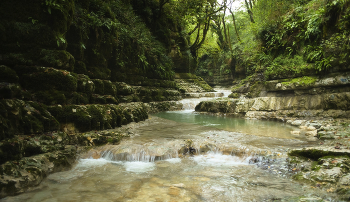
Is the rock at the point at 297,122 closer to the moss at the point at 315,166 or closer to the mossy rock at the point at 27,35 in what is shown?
the moss at the point at 315,166

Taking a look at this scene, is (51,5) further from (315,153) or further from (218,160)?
(315,153)

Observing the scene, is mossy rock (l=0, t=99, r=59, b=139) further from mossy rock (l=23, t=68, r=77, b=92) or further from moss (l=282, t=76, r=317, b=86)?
moss (l=282, t=76, r=317, b=86)

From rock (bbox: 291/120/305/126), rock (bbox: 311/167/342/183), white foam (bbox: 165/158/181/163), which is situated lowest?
white foam (bbox: 165/158/181/163)

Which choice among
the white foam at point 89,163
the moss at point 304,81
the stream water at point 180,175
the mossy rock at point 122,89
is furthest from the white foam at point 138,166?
the moss at point 304,81

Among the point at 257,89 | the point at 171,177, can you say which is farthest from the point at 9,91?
the point at 257,89

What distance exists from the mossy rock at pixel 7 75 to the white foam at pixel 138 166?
11.2 ft

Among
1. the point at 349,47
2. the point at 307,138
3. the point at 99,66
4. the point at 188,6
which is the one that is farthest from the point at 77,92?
the point at 188,6

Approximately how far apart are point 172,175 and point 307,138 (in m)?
4.89

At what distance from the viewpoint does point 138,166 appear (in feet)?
14.6

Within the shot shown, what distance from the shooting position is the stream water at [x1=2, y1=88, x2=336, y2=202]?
10.1 feet

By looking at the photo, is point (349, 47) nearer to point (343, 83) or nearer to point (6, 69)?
point (343, 83)

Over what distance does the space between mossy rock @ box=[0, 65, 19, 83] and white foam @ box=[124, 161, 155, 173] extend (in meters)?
3.42

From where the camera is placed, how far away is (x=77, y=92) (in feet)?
22.2

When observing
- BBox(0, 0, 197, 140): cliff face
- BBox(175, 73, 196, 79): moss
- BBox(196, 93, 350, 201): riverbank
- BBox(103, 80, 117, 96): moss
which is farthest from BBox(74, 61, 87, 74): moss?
BBox(175, 73, 196, 79): moss
